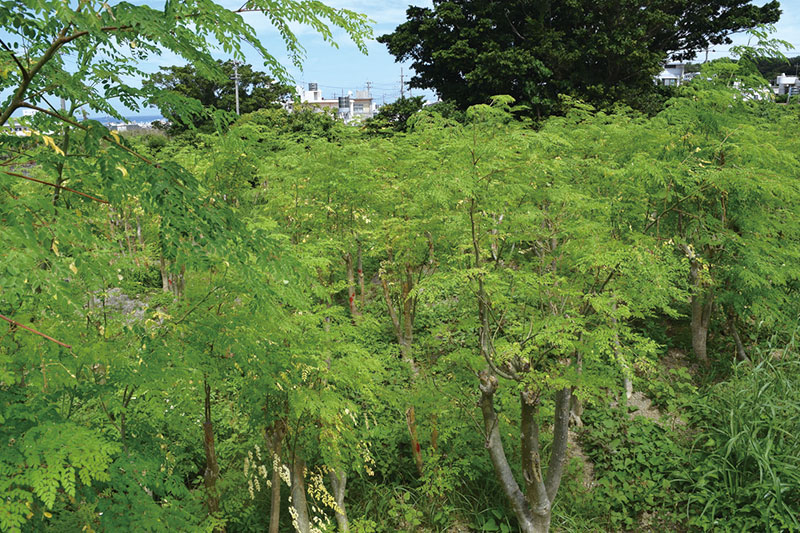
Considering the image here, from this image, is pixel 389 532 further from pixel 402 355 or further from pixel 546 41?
pixel 546 41

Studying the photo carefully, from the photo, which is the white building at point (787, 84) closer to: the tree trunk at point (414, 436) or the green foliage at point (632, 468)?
the green foliage at point (632, 468)

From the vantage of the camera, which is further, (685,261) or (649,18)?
(649,18)

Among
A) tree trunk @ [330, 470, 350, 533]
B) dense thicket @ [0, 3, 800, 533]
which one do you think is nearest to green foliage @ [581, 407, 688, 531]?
dense thicket @ [0, 3, 800, 533]

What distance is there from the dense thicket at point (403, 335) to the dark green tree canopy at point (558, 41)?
8.74 meters

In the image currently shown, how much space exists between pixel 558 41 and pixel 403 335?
12977mm

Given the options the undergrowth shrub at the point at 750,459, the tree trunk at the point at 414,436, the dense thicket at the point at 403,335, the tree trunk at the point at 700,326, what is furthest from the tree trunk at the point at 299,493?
the tree trunk at the point at 700,326

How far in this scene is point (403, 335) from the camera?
834 cm

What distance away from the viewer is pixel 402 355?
7891 millimetres

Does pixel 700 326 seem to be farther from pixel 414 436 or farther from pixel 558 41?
pixel 558 41

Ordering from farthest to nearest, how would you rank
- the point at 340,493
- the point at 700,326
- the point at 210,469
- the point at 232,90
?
the point at 232,90 < the point at 700,326 < the point at 340,493 < the point at 210,469

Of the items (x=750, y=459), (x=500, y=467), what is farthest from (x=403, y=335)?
(x=750, y=459)

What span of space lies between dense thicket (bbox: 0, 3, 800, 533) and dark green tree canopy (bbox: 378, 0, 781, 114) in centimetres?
874

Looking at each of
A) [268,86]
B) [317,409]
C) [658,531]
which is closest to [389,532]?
[317,409]

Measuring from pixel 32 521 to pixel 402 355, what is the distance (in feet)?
17.8
